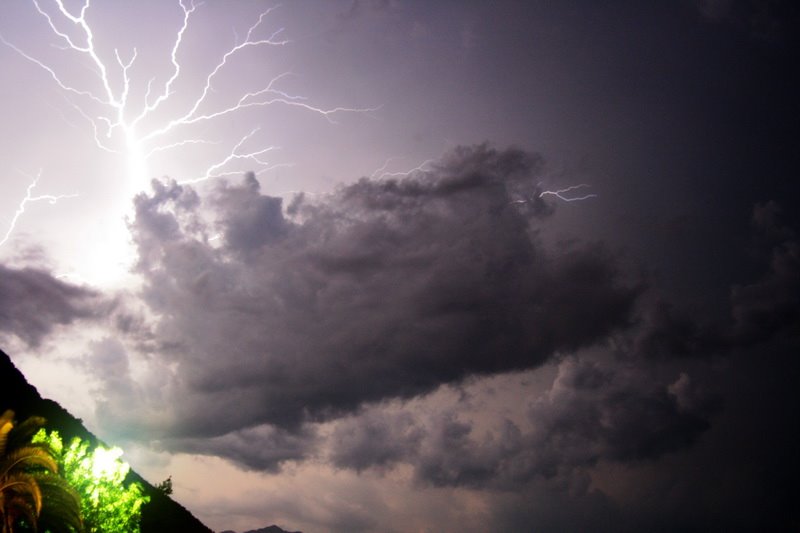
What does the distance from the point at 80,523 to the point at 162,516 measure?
1519 inches

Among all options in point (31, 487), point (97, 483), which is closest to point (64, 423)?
point (97, 483)

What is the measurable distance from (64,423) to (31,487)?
1523 inches

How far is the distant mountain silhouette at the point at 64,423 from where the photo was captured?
4484cm

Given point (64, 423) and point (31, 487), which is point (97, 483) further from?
point (64, 423)

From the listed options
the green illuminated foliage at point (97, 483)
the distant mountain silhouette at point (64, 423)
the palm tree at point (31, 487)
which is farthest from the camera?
the distant mountain silhouette at point (64, 423)

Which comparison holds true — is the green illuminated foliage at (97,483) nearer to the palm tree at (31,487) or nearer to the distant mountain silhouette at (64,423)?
the palm tree at (31,487)

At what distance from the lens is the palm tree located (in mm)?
17969

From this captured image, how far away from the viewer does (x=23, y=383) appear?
4916 centimetres

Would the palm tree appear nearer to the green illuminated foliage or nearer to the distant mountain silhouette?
the green illuminated foliage

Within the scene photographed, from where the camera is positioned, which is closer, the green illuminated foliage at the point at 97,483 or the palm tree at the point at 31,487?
the palm tree at the point at 31,487

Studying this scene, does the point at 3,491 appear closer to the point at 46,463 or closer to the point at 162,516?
the point at 46,463

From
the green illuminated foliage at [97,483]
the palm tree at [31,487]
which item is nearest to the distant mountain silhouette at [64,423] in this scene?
the green illuminated foliage at [97,483]

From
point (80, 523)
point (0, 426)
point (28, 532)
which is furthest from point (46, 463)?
point (28, 532)

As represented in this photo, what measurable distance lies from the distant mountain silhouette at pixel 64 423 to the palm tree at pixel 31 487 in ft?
87.0
